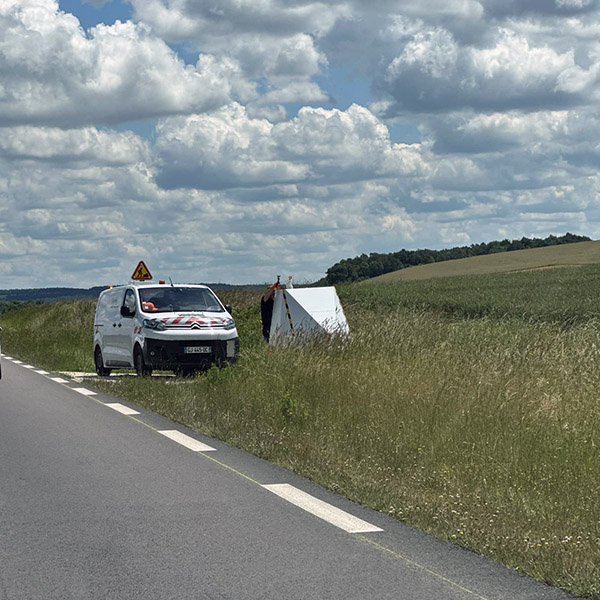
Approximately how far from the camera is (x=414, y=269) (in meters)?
92.6

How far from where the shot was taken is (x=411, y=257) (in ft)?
378

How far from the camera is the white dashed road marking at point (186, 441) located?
10350 millimetres

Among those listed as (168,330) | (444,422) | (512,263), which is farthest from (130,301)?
(512,263)

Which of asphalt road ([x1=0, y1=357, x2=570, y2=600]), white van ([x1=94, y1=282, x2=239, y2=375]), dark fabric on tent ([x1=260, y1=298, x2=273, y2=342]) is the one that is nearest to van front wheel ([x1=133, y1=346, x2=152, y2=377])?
white van ([x1=94, y1=282, x2=239, y2=375])

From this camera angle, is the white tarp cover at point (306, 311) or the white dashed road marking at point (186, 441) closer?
the white dashed road marking at point (186, 441)

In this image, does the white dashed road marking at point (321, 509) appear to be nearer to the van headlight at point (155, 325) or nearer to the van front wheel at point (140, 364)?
the van headlight at point (155, 325)

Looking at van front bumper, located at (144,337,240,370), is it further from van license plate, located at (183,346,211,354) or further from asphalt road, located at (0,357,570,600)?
asphalt road, located at (0,357,570,600)

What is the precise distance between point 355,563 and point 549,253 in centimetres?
8713

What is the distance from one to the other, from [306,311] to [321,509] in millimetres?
12483

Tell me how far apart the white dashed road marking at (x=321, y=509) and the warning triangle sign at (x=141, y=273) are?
944 inches

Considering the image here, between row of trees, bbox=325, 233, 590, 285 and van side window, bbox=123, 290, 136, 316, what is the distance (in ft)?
265

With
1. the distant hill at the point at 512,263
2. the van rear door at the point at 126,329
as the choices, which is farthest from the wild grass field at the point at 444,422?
the distant hill at the point at 512,263

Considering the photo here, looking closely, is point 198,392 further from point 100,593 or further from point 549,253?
point 549,253

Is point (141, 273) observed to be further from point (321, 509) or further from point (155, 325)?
point (321, 509)
